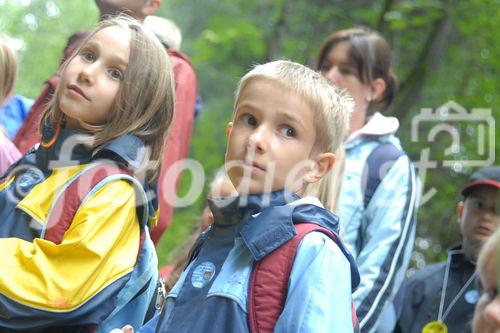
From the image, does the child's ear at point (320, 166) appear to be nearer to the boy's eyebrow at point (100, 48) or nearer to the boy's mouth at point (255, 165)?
the boy's mouth at point (255, 165)

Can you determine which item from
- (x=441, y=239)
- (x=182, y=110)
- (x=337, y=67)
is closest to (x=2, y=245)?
(x=182, y=110)

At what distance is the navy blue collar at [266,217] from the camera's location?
2602mm

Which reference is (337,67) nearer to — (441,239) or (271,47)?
(271,47)

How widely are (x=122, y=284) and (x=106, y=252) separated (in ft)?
0.45

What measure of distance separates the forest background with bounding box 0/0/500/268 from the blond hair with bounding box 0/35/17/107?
456 cm

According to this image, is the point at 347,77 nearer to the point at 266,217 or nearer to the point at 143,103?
the point at 143,103

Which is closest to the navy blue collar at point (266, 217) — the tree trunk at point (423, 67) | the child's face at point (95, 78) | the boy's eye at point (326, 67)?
the child's face at point (95, 78)

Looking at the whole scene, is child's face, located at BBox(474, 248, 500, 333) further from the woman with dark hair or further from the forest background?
the forest background

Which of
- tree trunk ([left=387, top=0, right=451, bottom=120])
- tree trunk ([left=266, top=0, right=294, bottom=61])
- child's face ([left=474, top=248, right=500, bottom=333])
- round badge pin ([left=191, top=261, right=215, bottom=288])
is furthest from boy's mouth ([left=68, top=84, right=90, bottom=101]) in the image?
tree trunk ([left=387, top=0, right=451, bottom=120])

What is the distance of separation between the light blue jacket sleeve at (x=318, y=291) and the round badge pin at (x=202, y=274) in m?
0.33

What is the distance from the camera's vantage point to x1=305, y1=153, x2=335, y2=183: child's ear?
2.95 m

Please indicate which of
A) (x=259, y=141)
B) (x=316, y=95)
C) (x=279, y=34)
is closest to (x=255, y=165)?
(x=259, y=141)

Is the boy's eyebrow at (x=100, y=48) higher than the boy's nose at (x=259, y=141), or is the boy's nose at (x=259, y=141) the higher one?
the boy's eyebrow at (x=100, y=48)
